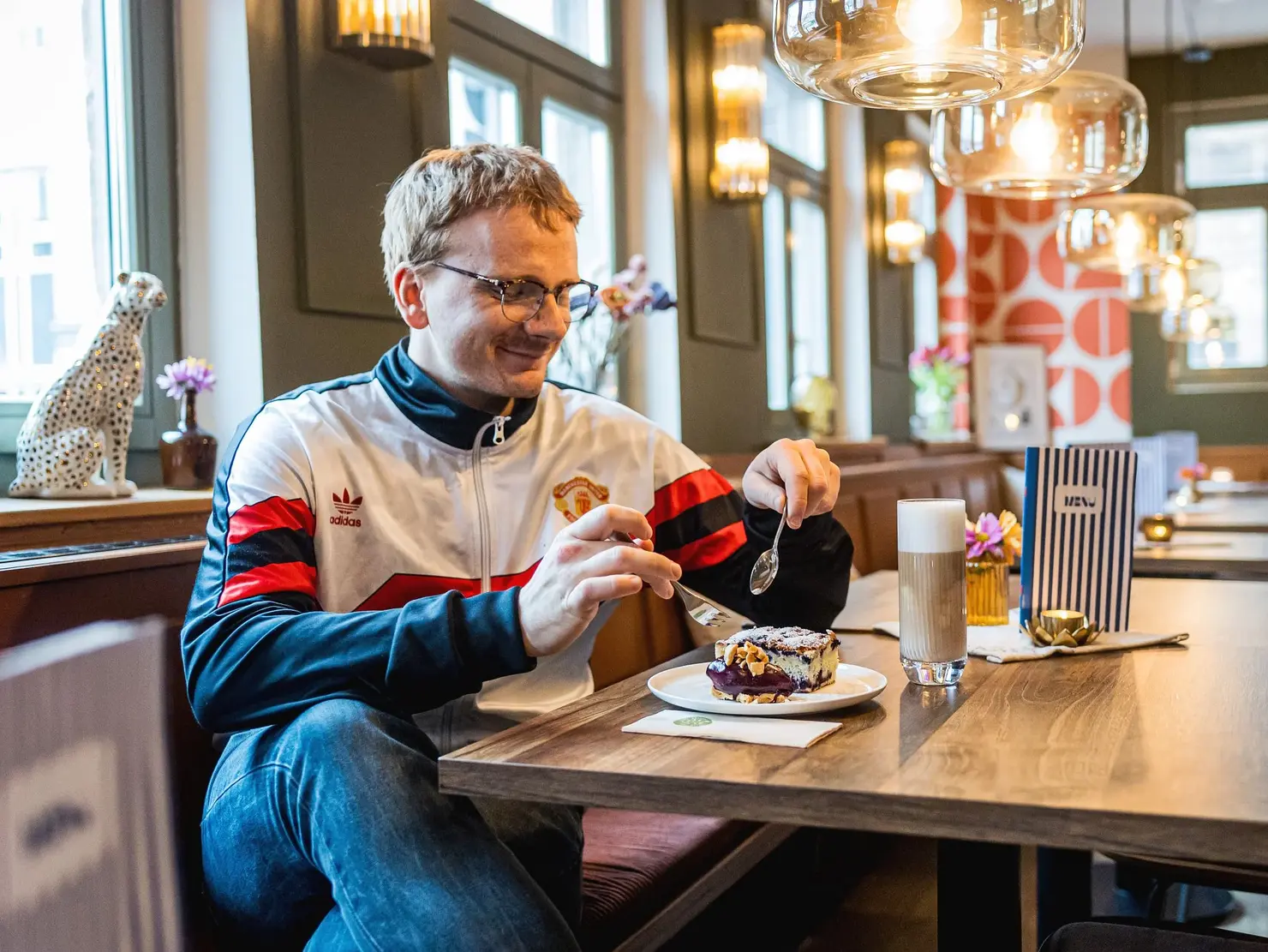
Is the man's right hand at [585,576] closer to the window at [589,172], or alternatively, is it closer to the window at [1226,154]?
the window at [589,172]

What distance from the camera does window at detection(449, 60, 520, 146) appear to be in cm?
379

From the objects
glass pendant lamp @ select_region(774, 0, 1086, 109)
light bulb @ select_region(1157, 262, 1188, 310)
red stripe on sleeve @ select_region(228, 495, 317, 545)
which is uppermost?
light bulb @ select_region(1157, 262, 1188, 310)

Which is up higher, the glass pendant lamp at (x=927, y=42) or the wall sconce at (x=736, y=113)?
the wall sconce at (x=736, y=113)

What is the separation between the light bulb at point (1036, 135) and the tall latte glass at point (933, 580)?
1020 mm

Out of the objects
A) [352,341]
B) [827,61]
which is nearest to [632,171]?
[352,341]

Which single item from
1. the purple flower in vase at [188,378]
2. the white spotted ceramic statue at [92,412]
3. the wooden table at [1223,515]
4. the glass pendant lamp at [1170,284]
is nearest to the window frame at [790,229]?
the glass pendant lamp at [1170,284]

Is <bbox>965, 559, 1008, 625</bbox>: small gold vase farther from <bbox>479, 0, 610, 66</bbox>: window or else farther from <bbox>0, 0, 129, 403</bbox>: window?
<bbox>479, 0, 610, 66</bbox>: window

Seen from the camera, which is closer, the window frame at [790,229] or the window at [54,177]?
the window at [54,177]

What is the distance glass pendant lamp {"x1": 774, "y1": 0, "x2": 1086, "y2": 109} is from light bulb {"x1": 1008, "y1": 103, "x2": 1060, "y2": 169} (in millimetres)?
692

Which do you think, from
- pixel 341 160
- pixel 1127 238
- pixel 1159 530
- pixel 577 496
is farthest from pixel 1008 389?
pixel 577 496

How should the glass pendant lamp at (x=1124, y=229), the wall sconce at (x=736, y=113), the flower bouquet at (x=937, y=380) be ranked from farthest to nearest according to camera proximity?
the flower bouquet at (x=937, y=380), the wall sconce at (x=736, y=113), the glass pendant lamp at (x=1124, y=229)

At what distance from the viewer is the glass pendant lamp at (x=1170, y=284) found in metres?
4.27

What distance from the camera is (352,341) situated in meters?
2.98

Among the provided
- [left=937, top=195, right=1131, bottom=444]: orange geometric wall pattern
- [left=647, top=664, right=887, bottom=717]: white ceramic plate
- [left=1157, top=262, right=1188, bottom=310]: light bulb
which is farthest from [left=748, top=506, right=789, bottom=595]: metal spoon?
[left=937, top=195, right=1131, bottom=444]: orange geometric wall pattern
